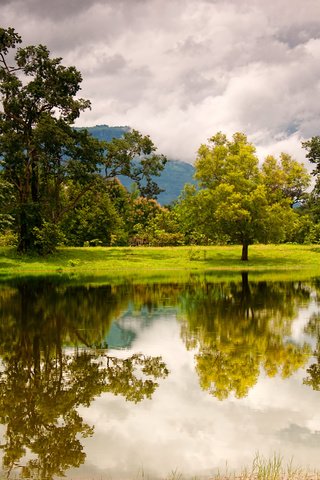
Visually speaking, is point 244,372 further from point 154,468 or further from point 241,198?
point 241,198

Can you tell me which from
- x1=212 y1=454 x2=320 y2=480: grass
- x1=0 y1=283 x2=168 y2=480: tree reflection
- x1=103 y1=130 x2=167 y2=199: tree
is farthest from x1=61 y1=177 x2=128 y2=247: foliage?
x1=212 y1=454 x2=320 y2=480: grass

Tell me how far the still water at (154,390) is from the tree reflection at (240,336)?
0.19 ft

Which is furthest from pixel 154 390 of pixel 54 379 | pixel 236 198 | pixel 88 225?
pixel 88 225

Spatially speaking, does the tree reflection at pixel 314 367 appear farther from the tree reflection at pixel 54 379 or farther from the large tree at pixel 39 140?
the large tree at pixel 39 140

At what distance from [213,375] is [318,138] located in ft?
208

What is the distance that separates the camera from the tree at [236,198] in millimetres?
57188

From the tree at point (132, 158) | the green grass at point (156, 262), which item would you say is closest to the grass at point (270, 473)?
the green grass at point (156, 262)

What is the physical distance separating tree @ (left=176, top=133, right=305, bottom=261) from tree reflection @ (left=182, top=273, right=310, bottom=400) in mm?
22753

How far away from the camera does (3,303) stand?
97.5ft

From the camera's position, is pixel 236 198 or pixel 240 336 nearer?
pixel 240 336

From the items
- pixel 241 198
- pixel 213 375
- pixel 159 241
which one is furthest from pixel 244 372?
Answer: pixel 159 241

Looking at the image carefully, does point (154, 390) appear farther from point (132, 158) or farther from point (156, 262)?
point (132, 158)

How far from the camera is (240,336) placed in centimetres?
1966

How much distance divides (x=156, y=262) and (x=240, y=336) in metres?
39.4
